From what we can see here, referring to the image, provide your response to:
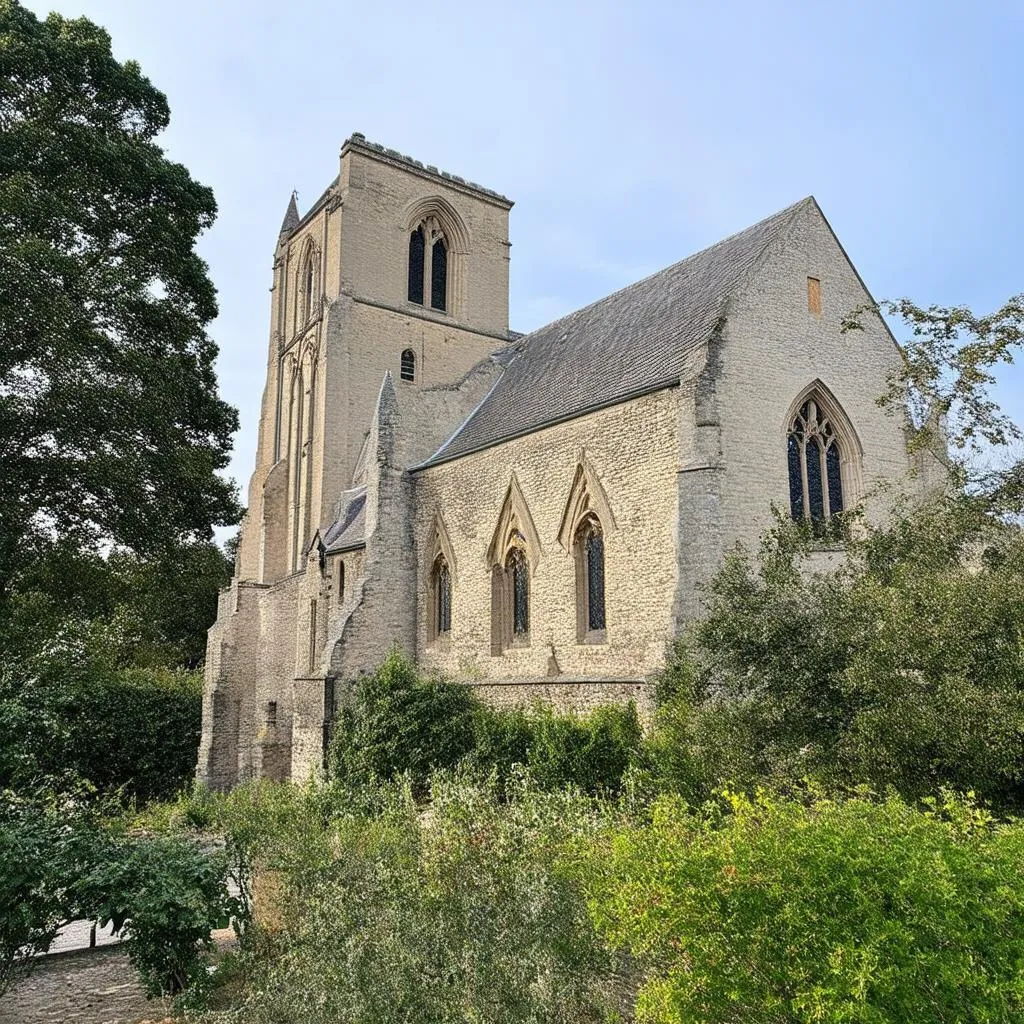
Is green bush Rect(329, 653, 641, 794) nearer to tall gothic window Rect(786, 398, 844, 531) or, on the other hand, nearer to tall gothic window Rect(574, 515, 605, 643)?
tall gothic window Rect(574, 515, 605, 643)

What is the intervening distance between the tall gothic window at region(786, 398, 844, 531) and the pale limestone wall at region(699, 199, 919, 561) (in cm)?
48

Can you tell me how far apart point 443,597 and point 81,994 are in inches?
551

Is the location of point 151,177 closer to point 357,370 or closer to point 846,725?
point 357,370

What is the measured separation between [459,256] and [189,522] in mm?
19150

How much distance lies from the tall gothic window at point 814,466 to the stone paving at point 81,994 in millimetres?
13092

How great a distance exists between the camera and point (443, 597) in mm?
21141

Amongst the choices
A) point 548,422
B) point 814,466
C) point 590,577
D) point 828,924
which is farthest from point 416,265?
point 828,924

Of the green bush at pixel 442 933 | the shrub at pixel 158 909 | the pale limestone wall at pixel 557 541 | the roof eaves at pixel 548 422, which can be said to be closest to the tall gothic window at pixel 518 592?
the pale limestone wall at pixel 557 541

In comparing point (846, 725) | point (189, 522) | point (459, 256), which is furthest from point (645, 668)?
point (459, 256)

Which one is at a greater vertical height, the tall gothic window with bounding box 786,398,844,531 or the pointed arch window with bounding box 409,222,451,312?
the pointed arch window with bounding box 409,222,451,312

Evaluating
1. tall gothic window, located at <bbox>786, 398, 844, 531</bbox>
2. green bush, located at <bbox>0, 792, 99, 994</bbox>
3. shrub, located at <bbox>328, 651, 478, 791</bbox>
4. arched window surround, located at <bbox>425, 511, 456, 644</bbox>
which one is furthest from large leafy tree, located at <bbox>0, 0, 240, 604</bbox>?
tall gothic window, located at <bbox>786, 398, 844, 531</bbox>

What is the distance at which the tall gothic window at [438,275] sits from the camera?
101 feet

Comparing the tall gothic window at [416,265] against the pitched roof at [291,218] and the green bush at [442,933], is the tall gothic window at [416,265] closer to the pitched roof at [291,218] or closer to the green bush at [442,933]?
the pitched roof at [291,218]

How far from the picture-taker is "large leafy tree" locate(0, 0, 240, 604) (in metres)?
13.5
